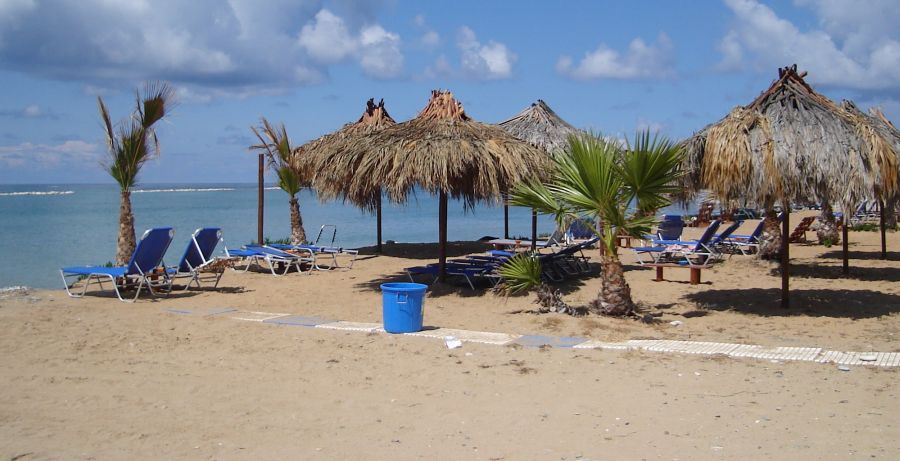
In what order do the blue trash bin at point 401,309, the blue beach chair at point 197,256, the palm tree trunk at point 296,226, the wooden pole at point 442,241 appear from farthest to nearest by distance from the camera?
1. the palm tree trunk at point 296,226
2. the wooden pole at point 442,241
3. the blue beach chair at point 197,256
4. the blue trash bin at point 401,309

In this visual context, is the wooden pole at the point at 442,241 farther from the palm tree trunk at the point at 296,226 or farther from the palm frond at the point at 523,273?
the palm tree trunk at the point at 296,226

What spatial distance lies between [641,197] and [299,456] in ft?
16.7

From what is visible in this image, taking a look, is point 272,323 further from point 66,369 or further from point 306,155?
point 306,155

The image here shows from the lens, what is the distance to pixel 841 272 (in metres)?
11.6

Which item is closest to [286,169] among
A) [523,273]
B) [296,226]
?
[296,226]

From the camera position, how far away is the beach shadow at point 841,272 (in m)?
11.1

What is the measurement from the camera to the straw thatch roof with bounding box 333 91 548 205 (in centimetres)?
894

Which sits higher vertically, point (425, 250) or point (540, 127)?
point (540, 127)

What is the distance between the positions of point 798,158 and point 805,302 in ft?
7.42

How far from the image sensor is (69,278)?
45.1 ft

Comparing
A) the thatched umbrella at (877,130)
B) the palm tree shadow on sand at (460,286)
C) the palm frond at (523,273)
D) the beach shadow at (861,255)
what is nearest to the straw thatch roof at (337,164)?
the palm tree shadow on sand at (460,286)

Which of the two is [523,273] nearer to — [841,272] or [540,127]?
[841,272]

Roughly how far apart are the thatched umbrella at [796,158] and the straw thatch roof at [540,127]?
19.4ft

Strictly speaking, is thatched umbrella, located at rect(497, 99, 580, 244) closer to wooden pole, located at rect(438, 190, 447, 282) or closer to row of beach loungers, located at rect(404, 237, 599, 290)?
row of beach loungers, located at rect(404, 237, 599, 290)
